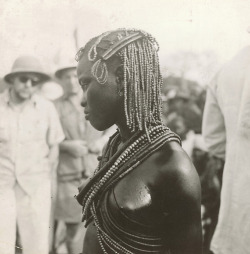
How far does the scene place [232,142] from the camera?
5.79 ft

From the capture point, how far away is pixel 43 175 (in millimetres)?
1835

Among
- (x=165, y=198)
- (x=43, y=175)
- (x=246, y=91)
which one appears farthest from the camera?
(x=43, y=175)

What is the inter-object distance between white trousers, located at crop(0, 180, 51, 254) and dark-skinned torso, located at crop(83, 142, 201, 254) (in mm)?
617

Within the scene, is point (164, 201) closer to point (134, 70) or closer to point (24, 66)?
point (134, 70)

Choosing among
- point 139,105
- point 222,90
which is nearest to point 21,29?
point 139,105

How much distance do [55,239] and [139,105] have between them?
0.82 meters

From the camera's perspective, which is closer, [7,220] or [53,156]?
[7,220]

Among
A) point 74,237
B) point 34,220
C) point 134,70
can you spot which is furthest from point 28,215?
point 134,70

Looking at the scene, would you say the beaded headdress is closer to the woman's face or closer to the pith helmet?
the woman's face

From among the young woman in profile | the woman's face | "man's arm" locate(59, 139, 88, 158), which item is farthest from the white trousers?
the woman's face

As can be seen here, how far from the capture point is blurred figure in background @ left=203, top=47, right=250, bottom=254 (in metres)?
1.70

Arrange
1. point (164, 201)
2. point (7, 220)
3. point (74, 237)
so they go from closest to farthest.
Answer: point (164, 201) → point (7, 220) → point (74, 237)

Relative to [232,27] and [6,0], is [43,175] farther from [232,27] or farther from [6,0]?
[232,27]

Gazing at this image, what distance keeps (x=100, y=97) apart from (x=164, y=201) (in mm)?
375
